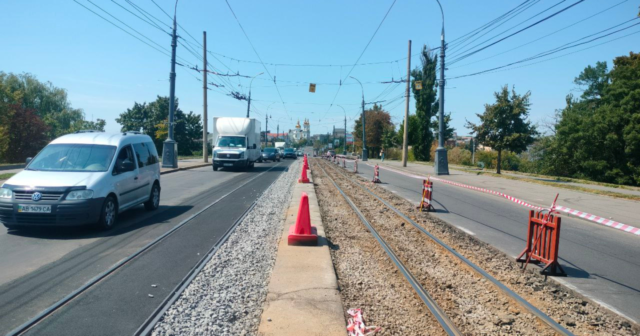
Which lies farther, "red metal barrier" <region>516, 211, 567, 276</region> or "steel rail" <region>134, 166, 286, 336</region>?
"red metal barrier" <region>516, 211, 567, 276</region>

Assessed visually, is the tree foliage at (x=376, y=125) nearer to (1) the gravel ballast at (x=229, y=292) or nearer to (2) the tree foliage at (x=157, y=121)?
(2) the tree foliage at (x=157, y=121)

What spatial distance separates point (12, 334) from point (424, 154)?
59176 millimetres

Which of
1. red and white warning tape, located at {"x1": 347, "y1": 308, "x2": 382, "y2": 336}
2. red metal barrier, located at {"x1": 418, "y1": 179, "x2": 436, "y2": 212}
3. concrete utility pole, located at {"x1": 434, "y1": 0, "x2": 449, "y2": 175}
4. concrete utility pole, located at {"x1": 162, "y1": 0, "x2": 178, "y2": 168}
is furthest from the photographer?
concrete utility pole, located at {"x1": 162, "y1": 0, "x2": 178, "y2": 168}

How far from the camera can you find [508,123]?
2700cm

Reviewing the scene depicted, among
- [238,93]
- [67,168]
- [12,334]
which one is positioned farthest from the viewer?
[238,93]

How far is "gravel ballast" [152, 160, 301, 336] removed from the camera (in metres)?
4.15

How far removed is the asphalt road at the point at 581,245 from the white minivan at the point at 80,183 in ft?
24.7

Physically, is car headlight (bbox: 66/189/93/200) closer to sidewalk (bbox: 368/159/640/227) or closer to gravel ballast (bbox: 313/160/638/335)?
gravel ballast (bbox: 313/160/638/335)

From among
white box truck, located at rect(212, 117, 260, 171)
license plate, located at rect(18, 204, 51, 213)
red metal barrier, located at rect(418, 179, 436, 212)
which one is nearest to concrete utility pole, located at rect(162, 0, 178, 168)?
white box truck, located at rect(212, 117, 260, 171)

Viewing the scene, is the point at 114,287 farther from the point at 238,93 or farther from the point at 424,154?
the point at 424,154

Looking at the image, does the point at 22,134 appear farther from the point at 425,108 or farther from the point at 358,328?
the point at 425,108

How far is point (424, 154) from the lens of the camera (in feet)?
198

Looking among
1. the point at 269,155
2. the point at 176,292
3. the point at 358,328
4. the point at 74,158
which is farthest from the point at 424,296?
the point at 269,155

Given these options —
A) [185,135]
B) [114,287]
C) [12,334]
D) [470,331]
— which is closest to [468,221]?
[470,331]
